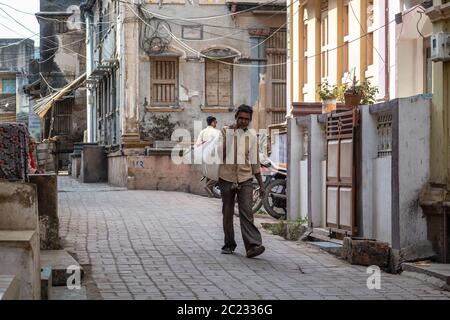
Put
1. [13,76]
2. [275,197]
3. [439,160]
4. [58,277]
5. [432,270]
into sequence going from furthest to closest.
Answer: [13,76], [275,197], [439,160], [432,270], [58,277]

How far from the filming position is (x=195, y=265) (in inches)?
403

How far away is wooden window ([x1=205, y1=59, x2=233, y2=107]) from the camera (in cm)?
2652

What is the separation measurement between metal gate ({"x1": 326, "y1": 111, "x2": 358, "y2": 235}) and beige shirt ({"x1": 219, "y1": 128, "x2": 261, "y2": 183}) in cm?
147

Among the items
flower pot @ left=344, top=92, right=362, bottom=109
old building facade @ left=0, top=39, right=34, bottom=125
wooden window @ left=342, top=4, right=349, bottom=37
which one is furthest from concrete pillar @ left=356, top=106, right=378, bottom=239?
old building facade @ left=0, top=39, right=34, bottom=125

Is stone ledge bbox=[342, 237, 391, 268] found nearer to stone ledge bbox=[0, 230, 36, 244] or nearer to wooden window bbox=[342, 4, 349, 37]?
stone ledge bbox=[0, 230, 36, 244]

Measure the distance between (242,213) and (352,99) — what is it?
2.95 meters

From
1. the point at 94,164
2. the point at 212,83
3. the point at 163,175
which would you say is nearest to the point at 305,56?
the point at 163,175

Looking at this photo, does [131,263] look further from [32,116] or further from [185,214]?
[32,116]

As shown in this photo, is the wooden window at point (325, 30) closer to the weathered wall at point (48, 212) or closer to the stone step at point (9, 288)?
the weathered wall at point (48, 212)

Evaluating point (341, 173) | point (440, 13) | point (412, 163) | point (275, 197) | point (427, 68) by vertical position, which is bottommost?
point (275, 197)

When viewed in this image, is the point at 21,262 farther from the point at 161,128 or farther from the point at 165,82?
the point at 165,82

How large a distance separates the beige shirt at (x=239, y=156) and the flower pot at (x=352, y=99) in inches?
88.7

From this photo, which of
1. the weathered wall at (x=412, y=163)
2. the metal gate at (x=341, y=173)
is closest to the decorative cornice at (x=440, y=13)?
the weathered wall at (x=412, y=163)

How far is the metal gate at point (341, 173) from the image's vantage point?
1182 centimetres
